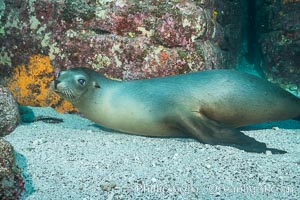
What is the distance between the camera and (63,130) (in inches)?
177

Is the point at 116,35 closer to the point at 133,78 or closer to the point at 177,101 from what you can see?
the point at 133,78

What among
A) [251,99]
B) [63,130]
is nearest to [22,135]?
[63,130]

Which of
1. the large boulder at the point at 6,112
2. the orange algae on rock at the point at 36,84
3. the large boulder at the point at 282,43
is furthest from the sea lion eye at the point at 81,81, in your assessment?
the large boulder at the point at 282,43

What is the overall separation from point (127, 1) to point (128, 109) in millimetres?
1639

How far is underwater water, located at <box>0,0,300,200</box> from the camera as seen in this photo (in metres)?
2.85

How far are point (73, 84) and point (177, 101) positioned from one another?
1.26 metres

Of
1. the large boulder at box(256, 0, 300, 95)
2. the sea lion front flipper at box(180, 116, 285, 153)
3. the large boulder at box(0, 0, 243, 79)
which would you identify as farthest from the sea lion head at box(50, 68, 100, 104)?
the large boulder at box(256, 0, 300, 95)

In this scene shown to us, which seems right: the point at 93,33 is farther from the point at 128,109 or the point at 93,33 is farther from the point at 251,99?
the point at 251,99

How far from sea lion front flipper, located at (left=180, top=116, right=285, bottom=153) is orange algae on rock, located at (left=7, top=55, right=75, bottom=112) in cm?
219

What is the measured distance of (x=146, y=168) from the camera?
3.16 meters

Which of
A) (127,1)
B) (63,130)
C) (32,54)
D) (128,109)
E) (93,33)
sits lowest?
(63,130)

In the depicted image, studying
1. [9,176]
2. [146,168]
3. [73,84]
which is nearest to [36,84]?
[73,84]

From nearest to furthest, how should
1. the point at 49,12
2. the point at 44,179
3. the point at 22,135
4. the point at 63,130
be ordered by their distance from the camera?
1. the point at 44,179
2. the point at 22,135
3. the point at 63,130
4. the point at 49,12

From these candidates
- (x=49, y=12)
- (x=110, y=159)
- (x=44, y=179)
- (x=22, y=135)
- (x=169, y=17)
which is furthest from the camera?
(x=49, y=12)
